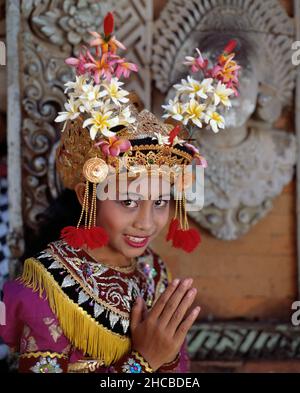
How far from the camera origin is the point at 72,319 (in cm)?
210

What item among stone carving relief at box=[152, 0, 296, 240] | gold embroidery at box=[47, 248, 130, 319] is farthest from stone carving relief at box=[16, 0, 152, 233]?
gold embroidery at box=[47, 248, 130, 319]

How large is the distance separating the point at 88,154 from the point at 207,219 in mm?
1243

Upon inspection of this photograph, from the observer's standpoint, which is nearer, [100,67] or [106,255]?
[100,67]

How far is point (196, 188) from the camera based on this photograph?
3.08 meters

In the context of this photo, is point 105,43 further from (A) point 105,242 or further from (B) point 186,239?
(B) point 186,239

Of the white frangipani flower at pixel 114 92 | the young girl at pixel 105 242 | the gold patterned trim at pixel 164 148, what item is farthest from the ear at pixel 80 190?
the white frangipani flower at pixel 114 92

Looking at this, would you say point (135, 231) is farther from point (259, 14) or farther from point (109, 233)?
point (259, 14)

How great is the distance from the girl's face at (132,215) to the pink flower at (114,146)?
17 centimetres

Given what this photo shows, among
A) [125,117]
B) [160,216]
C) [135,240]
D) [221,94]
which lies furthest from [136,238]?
[221,94]

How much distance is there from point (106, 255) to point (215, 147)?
1150 millimetres

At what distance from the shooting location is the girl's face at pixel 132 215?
216cm

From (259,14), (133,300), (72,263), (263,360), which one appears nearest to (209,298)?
(263,360)
